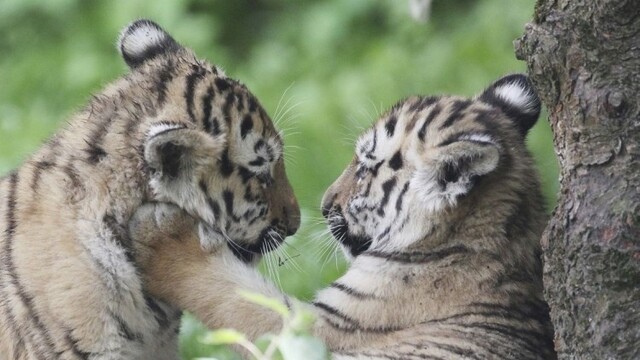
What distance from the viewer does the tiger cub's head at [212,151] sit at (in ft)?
14.2

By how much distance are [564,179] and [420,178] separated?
0.74 meters

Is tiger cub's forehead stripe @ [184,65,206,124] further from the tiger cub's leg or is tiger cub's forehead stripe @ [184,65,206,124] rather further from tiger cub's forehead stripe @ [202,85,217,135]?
the tiger cub's leg

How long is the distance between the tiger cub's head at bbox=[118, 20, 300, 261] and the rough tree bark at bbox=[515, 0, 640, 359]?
41.8 inches

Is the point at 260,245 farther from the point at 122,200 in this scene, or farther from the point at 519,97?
the point at 519,97

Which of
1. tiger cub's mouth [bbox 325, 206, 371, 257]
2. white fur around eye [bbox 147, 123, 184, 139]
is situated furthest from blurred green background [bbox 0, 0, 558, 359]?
white fur around eye [bbox 147, 123, 184, 139]

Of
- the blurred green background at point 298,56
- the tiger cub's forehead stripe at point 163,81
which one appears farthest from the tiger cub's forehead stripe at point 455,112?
the blurred green background at point 298,56

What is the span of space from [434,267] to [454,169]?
1.08ft

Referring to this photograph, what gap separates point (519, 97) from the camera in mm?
4852

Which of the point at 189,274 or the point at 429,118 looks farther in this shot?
the point at 429,118

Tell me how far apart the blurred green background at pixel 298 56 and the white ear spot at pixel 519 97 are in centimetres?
178

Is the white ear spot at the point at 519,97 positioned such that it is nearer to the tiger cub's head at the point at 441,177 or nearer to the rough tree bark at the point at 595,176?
the tiger cub's head at the point at 441,177

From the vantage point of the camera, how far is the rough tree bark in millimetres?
3729

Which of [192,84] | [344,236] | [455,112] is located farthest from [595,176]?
[192,84]

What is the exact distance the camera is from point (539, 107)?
486 centimetres
